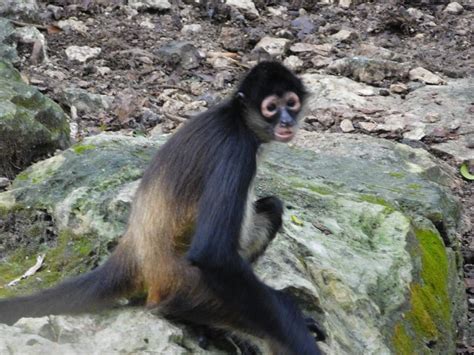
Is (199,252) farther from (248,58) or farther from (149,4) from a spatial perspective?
(149,4)

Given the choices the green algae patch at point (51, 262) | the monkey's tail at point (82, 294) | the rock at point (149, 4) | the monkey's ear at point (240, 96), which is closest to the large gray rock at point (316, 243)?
the green algae patch at point (51, 262)

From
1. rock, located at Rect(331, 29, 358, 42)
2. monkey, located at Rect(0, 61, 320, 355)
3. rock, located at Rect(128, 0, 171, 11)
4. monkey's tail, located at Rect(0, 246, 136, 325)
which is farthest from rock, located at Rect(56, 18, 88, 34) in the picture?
monkey's tail, located at Rect(0, 246, 136, 325)

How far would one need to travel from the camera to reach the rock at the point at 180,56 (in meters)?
9.53

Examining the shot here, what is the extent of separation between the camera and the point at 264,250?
15.4ft

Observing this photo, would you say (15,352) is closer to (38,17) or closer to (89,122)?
(89,122)

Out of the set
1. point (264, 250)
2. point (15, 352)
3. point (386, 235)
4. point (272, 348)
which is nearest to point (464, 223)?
point (386, 235)

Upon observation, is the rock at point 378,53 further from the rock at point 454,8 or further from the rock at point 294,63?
the rock at point 454,8

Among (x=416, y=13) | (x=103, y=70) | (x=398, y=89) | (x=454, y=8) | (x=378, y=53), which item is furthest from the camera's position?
(x=454, y=8)

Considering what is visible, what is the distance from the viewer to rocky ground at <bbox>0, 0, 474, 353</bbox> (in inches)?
337

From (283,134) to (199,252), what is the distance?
104 cm

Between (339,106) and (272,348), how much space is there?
5164 mm

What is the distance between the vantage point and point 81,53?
9305 mm

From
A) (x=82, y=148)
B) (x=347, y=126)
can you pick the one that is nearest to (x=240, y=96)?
(x=82, y=148)

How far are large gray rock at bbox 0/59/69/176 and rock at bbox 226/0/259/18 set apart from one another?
4231 millimetres
